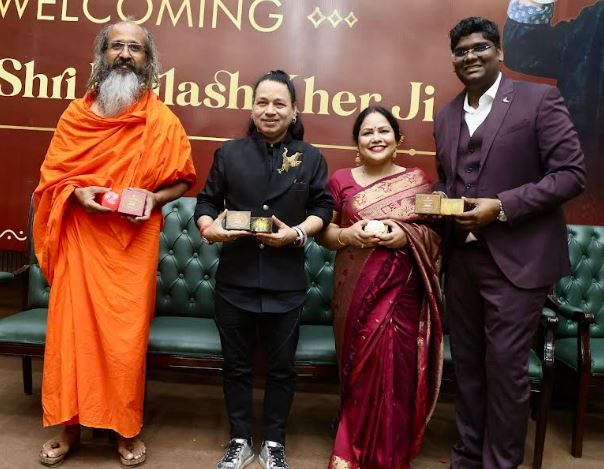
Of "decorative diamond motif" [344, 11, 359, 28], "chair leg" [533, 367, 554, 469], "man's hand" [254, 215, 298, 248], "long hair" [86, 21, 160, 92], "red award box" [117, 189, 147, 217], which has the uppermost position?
"decorative diamond motif" [344, 11, 359, 28]

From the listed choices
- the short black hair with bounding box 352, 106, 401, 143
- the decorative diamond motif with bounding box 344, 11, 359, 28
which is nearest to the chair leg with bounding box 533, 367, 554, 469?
the short black hair with bounding box 352, 106, 401, 143

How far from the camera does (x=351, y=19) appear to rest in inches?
124

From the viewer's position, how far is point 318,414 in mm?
3053

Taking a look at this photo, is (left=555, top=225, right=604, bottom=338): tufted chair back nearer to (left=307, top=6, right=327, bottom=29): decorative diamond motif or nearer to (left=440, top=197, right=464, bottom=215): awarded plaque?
(left=440, top=197, right=464, bottom=215): awarded plaque

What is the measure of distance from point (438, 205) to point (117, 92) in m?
1.37

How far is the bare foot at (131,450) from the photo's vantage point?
92.9 inches

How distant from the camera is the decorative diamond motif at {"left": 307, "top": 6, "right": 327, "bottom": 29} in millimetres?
3148

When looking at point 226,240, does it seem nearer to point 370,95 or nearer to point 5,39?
point 370,95

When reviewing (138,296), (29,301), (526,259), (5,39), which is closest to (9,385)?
(29,301)

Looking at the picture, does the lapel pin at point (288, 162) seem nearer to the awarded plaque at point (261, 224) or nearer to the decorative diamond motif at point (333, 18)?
the awarded plaque at point (261, 224)

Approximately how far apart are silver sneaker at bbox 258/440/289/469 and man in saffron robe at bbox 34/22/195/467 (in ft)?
1.72

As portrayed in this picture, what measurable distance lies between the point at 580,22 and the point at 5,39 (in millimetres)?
3176

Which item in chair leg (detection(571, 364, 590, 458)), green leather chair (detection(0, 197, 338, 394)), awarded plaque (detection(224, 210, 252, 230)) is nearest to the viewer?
awarded plaque (detection(224, 210, 252, 230))

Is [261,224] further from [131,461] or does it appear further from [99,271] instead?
[131,461]
